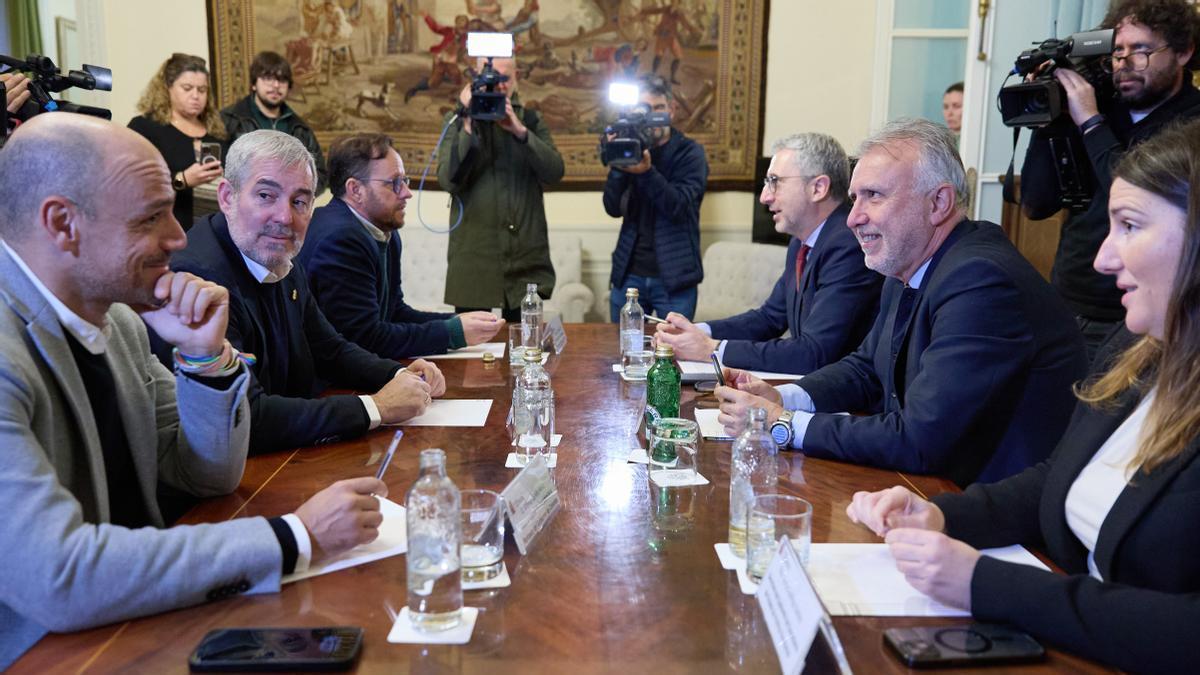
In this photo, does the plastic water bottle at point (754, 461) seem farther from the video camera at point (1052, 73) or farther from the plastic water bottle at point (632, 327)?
the video camera at point (1052, 73)

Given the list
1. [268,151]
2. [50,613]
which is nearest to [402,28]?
[268,151]

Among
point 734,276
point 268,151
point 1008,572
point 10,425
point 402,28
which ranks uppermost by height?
point 402,28

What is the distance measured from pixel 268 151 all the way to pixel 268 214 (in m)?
0.16

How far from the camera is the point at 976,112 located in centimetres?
459

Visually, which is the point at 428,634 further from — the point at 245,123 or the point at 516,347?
the point at 245,123

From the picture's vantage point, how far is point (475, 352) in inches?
123

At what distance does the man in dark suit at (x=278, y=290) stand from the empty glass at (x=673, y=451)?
610 millimetres

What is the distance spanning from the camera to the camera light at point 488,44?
156 inches

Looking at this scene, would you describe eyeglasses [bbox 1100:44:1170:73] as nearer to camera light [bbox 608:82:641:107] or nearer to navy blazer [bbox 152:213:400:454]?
camera light [bbox 608:82:641:107]

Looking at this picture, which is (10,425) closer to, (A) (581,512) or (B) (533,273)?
(A) (581,512)

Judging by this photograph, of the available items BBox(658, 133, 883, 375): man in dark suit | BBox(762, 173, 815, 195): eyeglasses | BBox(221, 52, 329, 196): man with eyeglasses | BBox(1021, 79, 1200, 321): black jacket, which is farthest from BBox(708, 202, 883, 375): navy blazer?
BBox(221, 52, 329, 196): man with eyeglasses

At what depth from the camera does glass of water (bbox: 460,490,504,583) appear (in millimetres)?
1296

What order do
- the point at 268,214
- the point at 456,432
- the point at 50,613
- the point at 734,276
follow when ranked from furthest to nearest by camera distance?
the point at 734,276, the point at 268,214, the point at 456,432, the point at 50,613

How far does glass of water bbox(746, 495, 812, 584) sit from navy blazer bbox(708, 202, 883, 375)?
5.21ft
